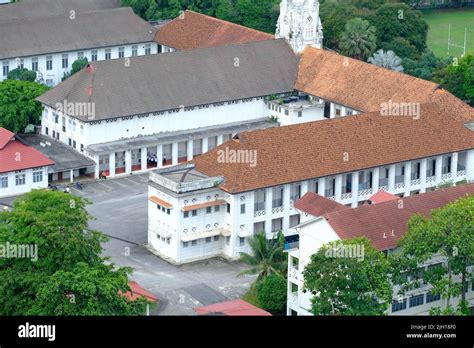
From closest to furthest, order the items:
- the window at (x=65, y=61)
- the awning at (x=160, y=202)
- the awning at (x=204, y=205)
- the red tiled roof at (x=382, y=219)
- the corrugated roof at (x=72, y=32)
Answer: the red tiled roof at (x=382, y=219) < the awning at (x=204, y=205) < the awning at (x=160, y=202) < the corrugated roof at (x=72, y=32) < the window at (x=65, y=61)

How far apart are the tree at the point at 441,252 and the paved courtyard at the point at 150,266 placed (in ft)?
32.9

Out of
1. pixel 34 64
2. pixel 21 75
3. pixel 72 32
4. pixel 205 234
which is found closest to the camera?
pixel 205 234

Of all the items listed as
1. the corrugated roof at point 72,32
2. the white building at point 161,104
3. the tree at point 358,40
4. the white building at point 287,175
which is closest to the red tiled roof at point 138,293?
the white building at point 287,175

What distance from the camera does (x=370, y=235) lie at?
137 feet

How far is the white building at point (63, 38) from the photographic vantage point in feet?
264

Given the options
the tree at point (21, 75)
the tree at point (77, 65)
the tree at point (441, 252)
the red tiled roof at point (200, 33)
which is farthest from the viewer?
the red tiled roof at point (200, 33)

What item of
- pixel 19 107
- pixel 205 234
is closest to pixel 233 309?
pixel 205 234

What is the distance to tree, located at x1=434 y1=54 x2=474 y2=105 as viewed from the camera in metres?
77.9

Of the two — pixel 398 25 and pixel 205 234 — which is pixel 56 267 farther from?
pixel 398 25

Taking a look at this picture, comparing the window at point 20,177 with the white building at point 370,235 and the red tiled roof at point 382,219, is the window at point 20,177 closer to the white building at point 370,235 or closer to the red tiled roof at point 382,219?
the white building at point 370,235

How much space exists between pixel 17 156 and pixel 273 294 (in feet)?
73.4

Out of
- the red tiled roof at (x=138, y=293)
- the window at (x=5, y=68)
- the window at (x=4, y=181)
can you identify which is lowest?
the window at (x=4, y=181)

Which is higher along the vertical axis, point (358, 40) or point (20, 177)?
point (358, 40)
